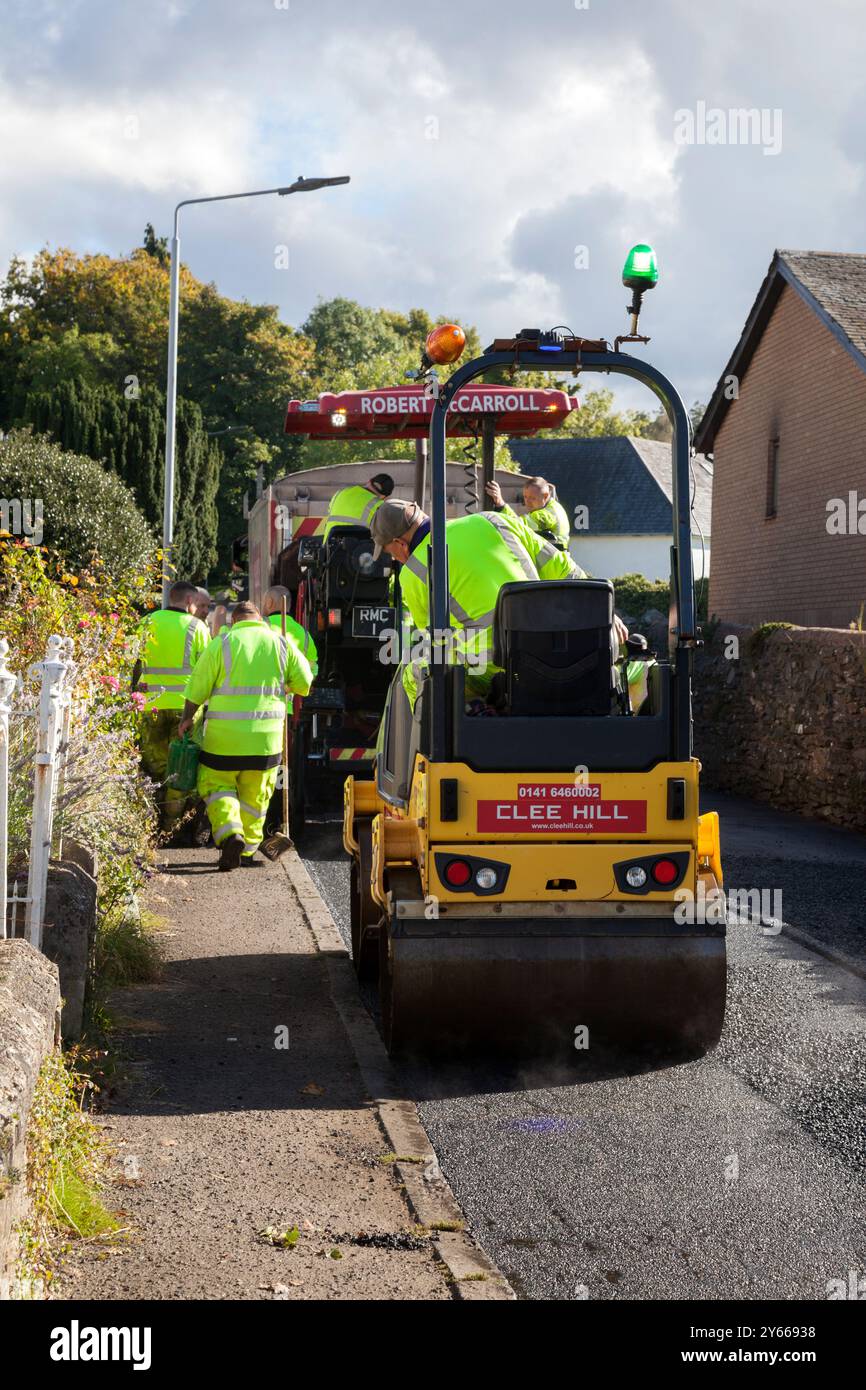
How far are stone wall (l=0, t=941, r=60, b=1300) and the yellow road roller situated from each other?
1733 mm

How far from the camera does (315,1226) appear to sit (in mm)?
4562

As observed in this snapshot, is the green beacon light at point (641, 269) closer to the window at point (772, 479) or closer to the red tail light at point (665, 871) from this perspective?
the red tail light at point (665, 871)

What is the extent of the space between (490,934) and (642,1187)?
1.39 meters

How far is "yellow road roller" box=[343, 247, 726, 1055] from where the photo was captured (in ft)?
20.2

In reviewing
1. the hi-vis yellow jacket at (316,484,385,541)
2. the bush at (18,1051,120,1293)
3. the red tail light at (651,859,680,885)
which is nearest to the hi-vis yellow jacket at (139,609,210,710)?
the hi-vis yellow jacket at (316,484,385,541)

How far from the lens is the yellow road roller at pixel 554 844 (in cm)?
617

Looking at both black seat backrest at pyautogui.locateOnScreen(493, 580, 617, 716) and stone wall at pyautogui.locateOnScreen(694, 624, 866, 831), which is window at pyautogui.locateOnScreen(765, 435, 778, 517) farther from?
black seat backrest at pyautogui.locateOnScreen(493, 580, 617, 716)

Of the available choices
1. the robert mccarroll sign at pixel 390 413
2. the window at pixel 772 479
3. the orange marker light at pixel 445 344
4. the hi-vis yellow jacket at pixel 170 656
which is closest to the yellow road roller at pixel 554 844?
the orange marker light at pixel 445 344

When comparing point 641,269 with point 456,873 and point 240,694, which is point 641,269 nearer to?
point 456,873

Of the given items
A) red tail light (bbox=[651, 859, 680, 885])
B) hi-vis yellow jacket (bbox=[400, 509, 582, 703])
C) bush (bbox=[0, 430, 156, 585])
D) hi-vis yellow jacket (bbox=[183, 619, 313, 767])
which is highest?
bush (bbox=[0, 430, 156, 585])

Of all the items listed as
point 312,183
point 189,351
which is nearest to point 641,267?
point 312,183

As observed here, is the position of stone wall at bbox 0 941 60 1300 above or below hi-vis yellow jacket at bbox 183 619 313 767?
below

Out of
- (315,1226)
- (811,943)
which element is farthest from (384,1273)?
(811,943)

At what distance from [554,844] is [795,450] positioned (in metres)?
20.4
